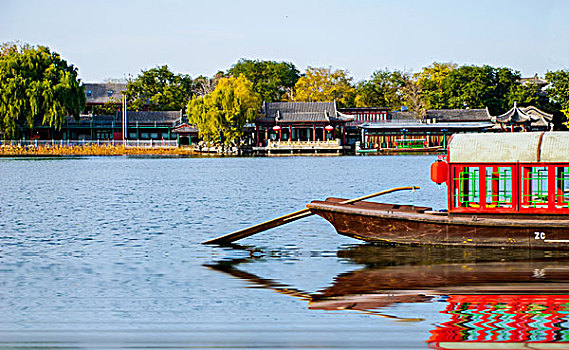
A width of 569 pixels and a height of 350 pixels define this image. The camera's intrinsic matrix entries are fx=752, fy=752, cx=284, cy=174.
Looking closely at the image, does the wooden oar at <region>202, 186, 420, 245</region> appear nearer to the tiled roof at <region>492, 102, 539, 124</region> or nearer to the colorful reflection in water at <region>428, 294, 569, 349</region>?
the colorful reflection in water at <region>428, 294, 569, 349</region>

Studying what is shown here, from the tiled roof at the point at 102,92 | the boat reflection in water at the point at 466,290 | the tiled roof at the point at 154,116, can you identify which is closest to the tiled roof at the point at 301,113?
the tiled roof at the point at 154,116

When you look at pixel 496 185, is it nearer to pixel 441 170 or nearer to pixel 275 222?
pixel 441 170

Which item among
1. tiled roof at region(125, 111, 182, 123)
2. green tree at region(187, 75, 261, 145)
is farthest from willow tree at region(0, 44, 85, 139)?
green tree at region(187, 75, 261, 145)

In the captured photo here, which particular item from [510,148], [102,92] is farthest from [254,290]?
[102,92]

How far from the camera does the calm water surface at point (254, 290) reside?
8.39 metres

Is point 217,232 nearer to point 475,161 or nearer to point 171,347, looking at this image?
point 475,161

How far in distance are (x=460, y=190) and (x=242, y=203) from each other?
14217 millimetres

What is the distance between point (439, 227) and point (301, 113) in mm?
66322

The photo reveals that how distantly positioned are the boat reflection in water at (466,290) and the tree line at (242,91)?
47.2m

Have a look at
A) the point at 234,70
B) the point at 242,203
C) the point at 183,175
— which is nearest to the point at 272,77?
the point at 234,70

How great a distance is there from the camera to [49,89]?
6906cm

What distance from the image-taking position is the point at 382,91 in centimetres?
9300

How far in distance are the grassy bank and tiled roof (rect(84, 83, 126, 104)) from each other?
60.8 feet

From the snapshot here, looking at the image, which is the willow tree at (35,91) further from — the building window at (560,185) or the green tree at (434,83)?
the building window at (560,185)
